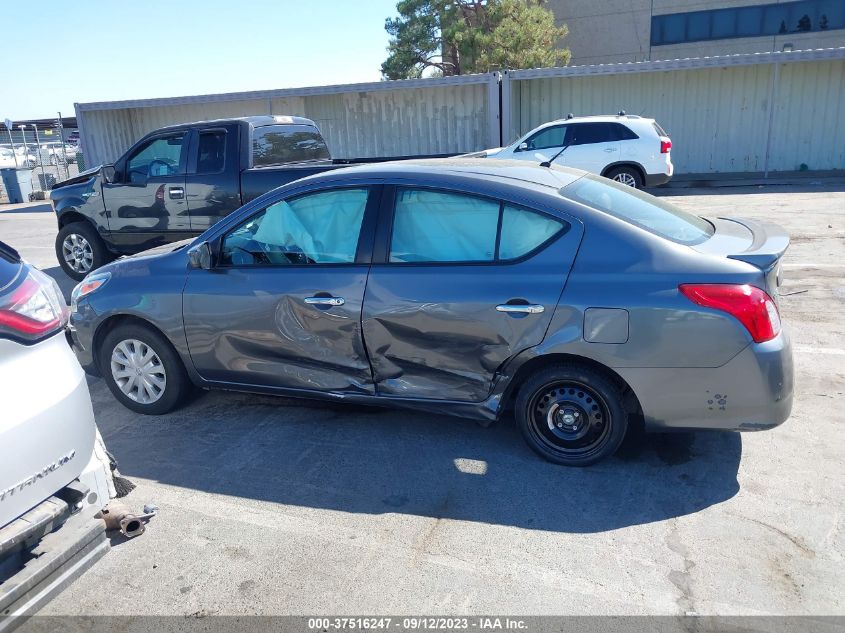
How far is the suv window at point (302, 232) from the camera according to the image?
166 inches

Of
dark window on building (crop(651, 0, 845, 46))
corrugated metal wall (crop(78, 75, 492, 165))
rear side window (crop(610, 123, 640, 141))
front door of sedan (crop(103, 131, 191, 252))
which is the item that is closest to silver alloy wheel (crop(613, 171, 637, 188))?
rear side window (crop(610, 123, 640, 141))

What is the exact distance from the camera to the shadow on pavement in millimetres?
3580

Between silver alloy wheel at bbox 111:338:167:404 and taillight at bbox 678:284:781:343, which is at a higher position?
taillight at bbox 678:284:781:343

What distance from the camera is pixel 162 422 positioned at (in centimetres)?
Answer: 475

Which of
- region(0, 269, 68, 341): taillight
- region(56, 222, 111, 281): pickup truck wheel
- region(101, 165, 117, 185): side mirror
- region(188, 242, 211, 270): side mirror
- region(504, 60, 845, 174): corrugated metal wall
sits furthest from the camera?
region(504, 60, 845, 174): corrugated metal wall

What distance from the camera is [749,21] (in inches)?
1339

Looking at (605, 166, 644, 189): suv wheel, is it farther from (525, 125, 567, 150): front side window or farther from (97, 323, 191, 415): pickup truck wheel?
(97, 323, 191, 415): pickup truck wheel

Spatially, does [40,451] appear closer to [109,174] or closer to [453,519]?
[453,519]

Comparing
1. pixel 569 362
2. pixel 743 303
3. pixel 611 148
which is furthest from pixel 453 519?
pixel 611 148

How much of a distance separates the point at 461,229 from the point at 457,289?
1.22ft

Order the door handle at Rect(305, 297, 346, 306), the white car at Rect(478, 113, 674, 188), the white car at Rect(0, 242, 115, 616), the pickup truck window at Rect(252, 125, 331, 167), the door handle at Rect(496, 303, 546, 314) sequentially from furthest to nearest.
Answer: the white car at Rect(478, 113, 674, 188)
the pickup truck window at Rect(252, 125, 331, 167)
the door handle at Rect(305, 297, 346, 306)
the door handle at Rect(496, 303, 546, 314)
the white car at Rect(0, 242, 115, 616)

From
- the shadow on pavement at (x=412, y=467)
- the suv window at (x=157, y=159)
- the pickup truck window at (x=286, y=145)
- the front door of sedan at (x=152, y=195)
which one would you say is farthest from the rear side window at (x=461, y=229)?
the suv window at (x=157, y=159)

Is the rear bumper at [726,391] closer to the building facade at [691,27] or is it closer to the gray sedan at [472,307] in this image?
the gray sedan at [472,307]

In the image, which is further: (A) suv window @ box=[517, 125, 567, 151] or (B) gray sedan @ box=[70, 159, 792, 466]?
(A) suv window @ box=[517, 125, 567, 151]
